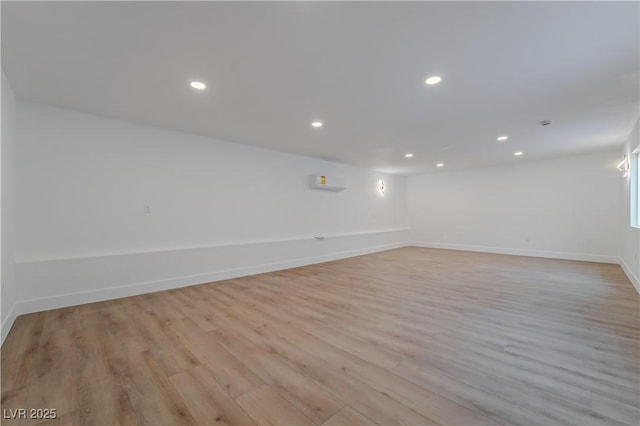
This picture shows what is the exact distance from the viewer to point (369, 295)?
151 inches

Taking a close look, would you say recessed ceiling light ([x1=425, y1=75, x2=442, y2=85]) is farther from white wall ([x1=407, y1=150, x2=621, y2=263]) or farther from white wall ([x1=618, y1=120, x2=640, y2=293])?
white wall ([x1=407, y1=150, x2=621, y2=263])

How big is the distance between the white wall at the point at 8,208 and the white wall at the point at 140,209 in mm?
189

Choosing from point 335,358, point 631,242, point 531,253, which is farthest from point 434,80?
point 531,253

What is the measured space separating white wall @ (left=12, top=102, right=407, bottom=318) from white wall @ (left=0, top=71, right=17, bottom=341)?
19 cm

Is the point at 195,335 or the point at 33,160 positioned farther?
the point at 33,160

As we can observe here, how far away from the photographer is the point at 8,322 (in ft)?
8.74

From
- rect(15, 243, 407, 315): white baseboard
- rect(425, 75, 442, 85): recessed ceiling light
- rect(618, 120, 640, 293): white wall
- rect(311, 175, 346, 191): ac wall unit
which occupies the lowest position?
rect(15, 243, 407, 315): white baseboard

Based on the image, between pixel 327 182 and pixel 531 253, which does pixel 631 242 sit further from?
pixel 327 182

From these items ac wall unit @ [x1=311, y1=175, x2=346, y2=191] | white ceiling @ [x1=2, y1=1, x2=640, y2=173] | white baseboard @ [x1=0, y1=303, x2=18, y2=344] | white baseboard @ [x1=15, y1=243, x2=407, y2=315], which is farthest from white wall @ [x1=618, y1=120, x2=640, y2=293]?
white baseboard @ [x1=0, y1=303, x2=18, y2=344]

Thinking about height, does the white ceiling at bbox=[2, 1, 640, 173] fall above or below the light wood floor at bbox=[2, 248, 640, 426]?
above

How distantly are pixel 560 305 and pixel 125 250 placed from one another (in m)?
6.01

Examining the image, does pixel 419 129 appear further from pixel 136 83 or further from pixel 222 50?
pixel 136 83

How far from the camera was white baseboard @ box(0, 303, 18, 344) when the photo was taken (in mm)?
2461

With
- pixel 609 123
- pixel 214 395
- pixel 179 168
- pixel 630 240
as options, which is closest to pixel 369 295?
pixel 214 395
